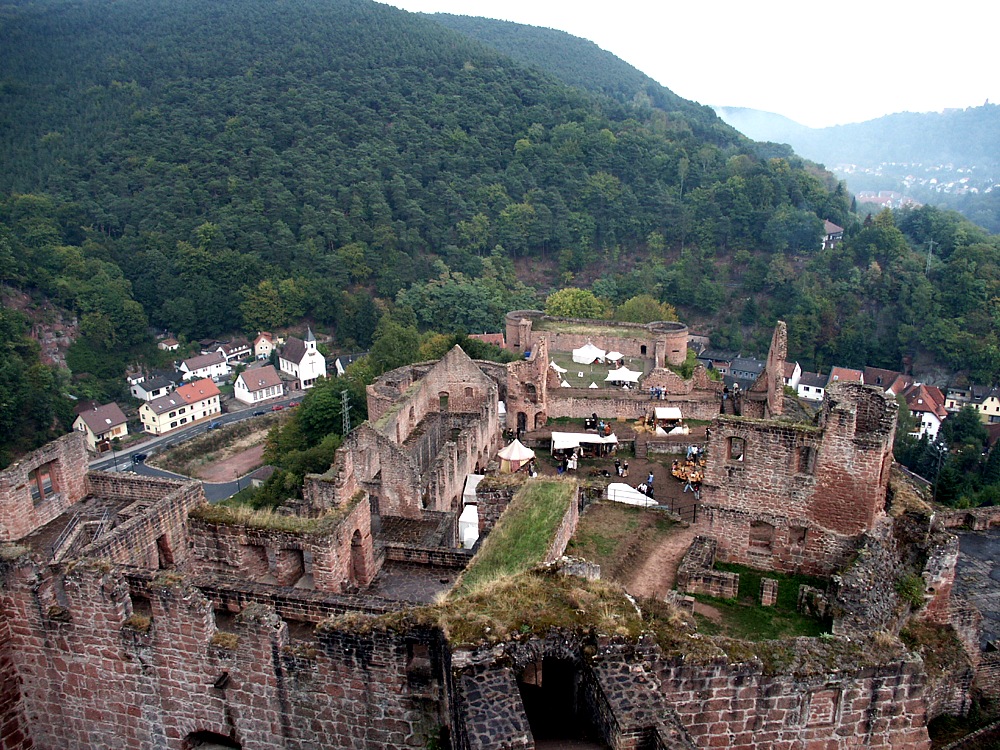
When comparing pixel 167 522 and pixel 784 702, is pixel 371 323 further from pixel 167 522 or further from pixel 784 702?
pixel 784 702

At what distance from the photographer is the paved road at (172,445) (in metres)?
55.1

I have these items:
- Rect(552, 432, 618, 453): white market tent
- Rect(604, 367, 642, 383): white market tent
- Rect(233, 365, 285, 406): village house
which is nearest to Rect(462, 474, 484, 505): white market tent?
Rect(552, 432, 618, 453): white market tent

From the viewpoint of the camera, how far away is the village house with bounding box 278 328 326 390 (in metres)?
80.0

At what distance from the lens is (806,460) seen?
15.5 m

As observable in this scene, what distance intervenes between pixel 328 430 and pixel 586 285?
206 ft

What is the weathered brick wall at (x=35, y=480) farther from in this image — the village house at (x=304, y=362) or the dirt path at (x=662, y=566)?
the village house at (x=304, y=362)

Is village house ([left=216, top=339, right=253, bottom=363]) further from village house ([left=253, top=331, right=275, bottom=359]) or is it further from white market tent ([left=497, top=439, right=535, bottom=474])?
white market tent ([left=497, top=439, right=535, bottom=474])

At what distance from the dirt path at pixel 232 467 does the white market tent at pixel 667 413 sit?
3684 cm

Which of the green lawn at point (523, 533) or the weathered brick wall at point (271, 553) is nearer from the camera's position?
the green lawn at point (523, 533)

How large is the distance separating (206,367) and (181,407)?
11.8 metres

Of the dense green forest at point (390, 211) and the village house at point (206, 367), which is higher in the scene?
the dense green forest at point (390, 211)

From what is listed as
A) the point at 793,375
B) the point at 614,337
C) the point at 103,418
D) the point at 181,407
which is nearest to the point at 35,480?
the point at 614,337

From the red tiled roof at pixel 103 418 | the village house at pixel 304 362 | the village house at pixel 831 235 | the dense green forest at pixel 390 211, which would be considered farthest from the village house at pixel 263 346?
the village house at pixel 831 235

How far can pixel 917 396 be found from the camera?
67938 mm
